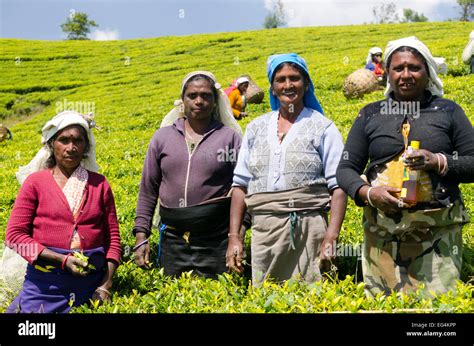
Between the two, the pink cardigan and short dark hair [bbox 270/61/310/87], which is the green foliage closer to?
the pink cardigan

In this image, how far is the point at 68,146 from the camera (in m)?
3.82

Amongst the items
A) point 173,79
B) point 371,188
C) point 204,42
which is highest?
point 204,42

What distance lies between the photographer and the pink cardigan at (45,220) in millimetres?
3668

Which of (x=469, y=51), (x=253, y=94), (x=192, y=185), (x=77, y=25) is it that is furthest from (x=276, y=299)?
(x=77, y=25)

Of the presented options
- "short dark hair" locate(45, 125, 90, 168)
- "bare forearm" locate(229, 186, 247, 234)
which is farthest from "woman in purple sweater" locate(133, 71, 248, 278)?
"short dark hair" locate(45, 125, 90, 168)

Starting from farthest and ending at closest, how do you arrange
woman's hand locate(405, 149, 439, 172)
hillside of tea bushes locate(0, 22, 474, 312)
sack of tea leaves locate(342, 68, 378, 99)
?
sack of tea leaves locate(342, 68, 378, 99), hillside of tea bushes locate(0, 22, 474, 312), woman's hand locate(405, 149, 439, 172)

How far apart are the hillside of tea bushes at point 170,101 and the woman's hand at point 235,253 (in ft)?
0.32

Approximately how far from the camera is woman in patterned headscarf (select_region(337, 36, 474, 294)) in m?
3.11

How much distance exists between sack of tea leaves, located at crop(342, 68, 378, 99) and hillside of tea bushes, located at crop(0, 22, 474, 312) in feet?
1.24

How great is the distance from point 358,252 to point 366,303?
6.12 ft

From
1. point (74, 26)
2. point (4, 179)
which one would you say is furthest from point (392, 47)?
point (74, 26)

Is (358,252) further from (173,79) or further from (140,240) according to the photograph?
(173,79)
